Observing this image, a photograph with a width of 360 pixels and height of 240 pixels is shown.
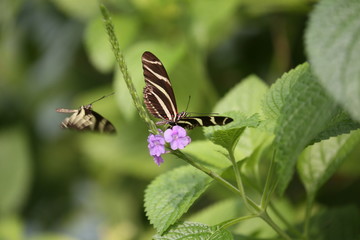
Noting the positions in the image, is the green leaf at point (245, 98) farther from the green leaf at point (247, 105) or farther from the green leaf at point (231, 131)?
the green leaf at point (231, 131)

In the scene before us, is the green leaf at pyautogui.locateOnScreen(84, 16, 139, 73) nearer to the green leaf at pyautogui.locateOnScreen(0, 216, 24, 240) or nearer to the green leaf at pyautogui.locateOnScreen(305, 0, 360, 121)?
the green leaf at pyautogui.locateOnScreen(0, 216, 24, 240)

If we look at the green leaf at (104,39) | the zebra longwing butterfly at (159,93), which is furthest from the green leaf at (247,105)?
the green leaf at (104,39)

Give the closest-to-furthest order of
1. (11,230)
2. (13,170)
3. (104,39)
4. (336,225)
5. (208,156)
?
(208,156) < (336,225) < (104,39) < (11,230) < (13,170)

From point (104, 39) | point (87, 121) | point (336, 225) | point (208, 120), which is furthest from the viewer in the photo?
point (104, 39)

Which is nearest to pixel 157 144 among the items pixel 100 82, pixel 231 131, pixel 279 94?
pixel 231 131

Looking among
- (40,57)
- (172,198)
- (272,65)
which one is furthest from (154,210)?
(40,57)

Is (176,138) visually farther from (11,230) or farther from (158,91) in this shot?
(11,230)
